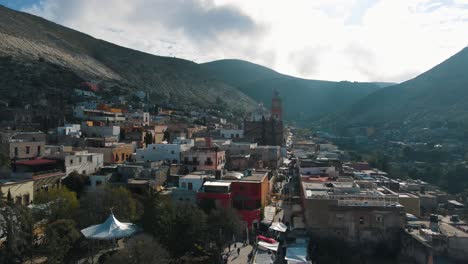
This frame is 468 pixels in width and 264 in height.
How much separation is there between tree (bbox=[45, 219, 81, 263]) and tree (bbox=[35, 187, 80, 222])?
2010mm

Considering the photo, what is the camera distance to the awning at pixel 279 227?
26595 mm

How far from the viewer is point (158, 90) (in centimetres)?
14038

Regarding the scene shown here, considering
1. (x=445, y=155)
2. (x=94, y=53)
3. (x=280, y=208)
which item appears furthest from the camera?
(x=94, y=53)

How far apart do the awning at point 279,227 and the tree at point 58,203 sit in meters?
12.0

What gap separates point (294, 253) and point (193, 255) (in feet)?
18.4

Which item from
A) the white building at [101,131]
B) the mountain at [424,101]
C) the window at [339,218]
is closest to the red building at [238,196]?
the window at [339,218]

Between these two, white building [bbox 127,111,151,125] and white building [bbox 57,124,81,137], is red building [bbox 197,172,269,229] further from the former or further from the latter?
white building [bbox 127,111,151,125]

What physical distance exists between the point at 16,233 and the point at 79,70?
9674 centimetres

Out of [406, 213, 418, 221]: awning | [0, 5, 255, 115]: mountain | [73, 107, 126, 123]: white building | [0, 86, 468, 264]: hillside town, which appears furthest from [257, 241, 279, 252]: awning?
[0, 5, 255, 115]: mountain

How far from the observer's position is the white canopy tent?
21438 mm

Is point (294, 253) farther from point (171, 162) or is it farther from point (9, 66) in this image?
point (9, 66)

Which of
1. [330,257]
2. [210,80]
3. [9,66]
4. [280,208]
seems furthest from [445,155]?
[210,80]

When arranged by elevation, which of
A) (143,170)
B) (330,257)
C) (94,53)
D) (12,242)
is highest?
(94,53)

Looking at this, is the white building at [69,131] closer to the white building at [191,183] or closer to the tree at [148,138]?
the tree at [148,138]
